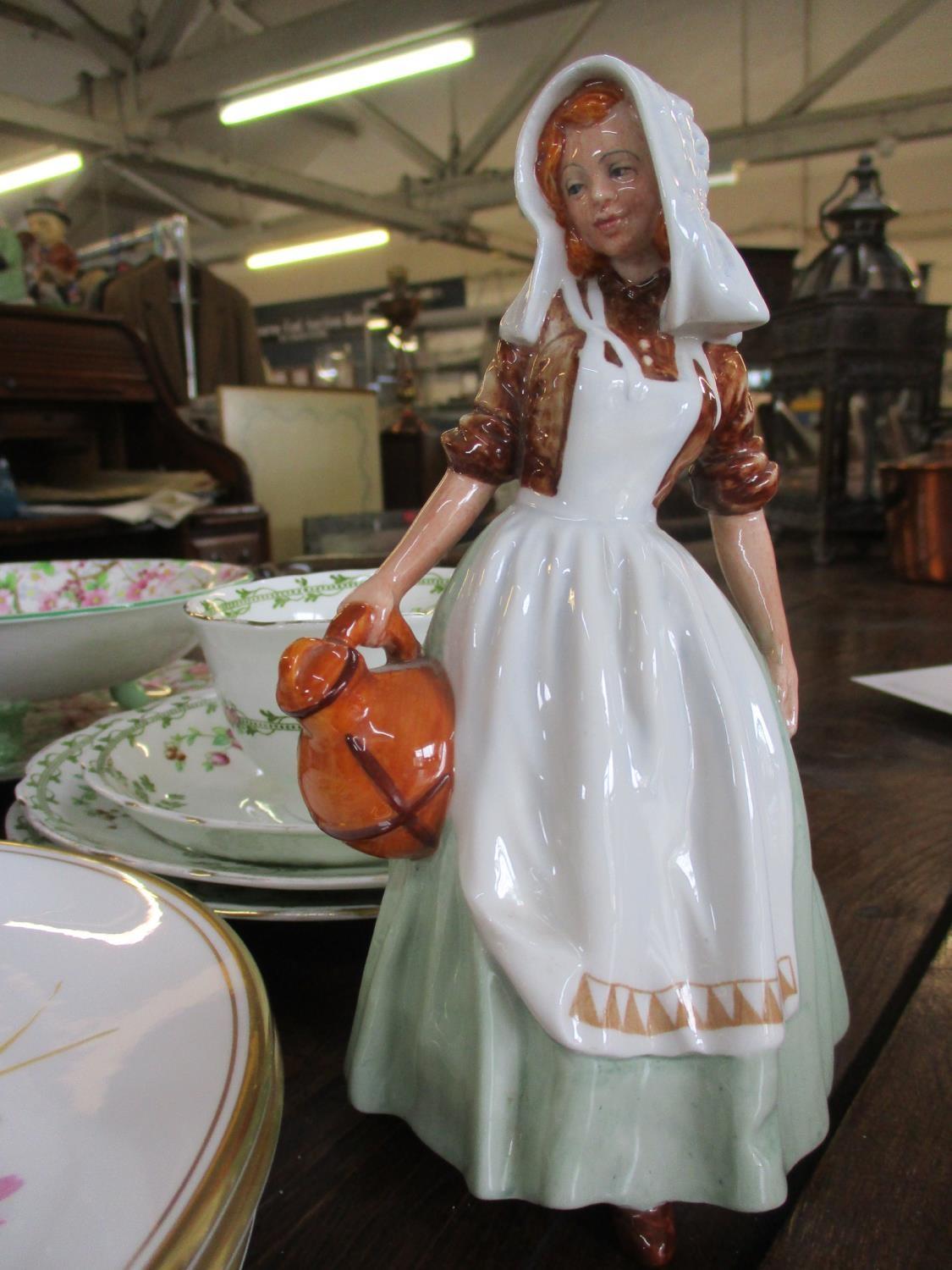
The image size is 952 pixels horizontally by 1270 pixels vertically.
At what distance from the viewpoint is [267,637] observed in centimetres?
39

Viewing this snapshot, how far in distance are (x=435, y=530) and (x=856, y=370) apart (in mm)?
1246

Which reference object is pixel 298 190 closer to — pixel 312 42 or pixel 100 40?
pixel 100 40

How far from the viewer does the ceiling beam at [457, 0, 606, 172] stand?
10.6ft

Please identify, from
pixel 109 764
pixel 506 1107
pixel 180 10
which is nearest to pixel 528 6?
pixel 180 10

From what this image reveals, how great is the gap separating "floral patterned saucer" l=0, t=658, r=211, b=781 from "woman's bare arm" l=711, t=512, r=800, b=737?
1.32 feet

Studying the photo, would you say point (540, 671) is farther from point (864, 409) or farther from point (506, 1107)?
point (864, 409)

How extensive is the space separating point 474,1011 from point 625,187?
0.25 meters

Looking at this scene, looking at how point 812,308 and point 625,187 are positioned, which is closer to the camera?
point 625,187

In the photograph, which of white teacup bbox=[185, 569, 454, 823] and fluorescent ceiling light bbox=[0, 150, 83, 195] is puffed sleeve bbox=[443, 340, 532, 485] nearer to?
white teacup bbox=[185, 569, 454, 823]

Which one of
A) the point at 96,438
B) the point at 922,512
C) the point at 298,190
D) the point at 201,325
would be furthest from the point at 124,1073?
the point at 298,190

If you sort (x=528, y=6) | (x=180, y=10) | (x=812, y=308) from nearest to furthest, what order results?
(x=812, y=308)
(x=528, y=6)
(x=180, y=10)

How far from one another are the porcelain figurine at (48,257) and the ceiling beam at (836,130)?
272 cm

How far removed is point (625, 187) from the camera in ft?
0.90

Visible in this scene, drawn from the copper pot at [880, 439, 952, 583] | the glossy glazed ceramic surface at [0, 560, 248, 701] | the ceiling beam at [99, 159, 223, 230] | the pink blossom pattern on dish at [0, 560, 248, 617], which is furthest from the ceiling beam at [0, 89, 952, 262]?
the glossy glazed ceramic surface at [0, 560, 248, 701]
